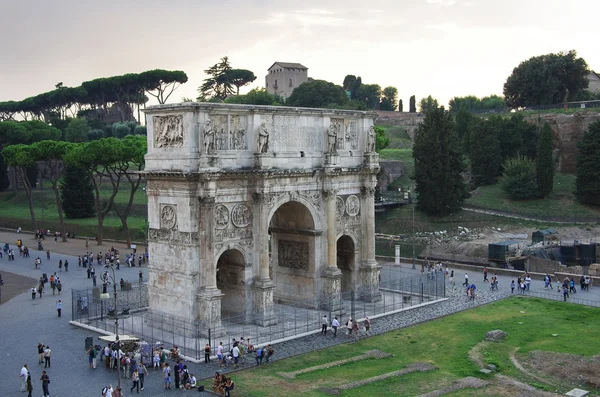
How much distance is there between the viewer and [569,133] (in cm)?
8056

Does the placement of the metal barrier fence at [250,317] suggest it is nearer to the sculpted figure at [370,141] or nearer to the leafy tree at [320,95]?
the sculpted figure at [370,141]

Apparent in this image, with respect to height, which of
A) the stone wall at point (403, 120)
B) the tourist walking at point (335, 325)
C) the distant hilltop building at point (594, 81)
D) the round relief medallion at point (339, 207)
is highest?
the distant hilltop building at point (594, 81)

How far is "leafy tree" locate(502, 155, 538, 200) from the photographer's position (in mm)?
69688

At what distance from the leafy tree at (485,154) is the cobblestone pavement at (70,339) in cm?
2620

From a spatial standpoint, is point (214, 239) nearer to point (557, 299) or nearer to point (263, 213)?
point (263, 213)

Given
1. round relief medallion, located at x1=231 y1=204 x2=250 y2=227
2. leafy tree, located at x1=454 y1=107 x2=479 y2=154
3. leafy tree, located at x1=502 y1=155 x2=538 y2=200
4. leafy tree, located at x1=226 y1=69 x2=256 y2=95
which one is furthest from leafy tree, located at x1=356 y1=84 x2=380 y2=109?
round relief medallion, located at x1=231 y1=204 x2=250 y2=227

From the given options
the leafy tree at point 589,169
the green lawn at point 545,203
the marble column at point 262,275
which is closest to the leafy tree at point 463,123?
the green lawn at point 545,203

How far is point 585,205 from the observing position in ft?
222

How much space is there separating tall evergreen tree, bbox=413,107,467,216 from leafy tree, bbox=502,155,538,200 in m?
6.21

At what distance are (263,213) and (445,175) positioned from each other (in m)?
33.3

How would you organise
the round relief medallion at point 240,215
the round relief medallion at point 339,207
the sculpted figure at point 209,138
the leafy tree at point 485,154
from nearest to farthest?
1. the sculpted figure at point 209,138
2. the round relief medallion at point 240,215
3. the round relief medallion at point 339,207
4. the leafy tree at point 485,154

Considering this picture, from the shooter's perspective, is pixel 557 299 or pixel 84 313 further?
pixel 557 299

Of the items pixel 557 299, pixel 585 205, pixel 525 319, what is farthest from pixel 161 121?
pixel 585 205

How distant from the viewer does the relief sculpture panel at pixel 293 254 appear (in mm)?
40531
